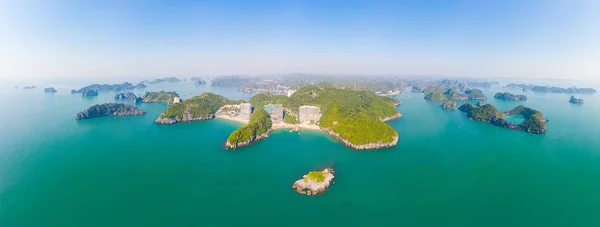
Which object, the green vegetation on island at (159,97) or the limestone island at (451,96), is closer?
the green vegetation on island at (159,97)

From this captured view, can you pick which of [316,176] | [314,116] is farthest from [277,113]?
[316,176]

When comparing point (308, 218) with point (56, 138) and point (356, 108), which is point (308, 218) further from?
point (56, 138)

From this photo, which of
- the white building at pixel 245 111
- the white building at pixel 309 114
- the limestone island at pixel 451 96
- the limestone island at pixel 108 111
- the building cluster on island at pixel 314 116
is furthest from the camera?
the limestone island at pixel 451 96

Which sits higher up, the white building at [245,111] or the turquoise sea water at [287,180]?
the white building at [245,111]

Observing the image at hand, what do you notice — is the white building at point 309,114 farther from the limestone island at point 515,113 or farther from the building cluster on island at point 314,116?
the limestone island at point 515,113

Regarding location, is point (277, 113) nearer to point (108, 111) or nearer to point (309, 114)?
point (309, 114)

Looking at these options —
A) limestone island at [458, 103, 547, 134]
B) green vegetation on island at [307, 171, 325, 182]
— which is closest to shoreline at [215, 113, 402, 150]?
green vegetation on island at [307, 171, 325, 182]

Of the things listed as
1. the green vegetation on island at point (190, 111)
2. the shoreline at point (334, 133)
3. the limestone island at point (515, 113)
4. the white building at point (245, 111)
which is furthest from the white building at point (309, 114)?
the limestone island at point (515, 113)
